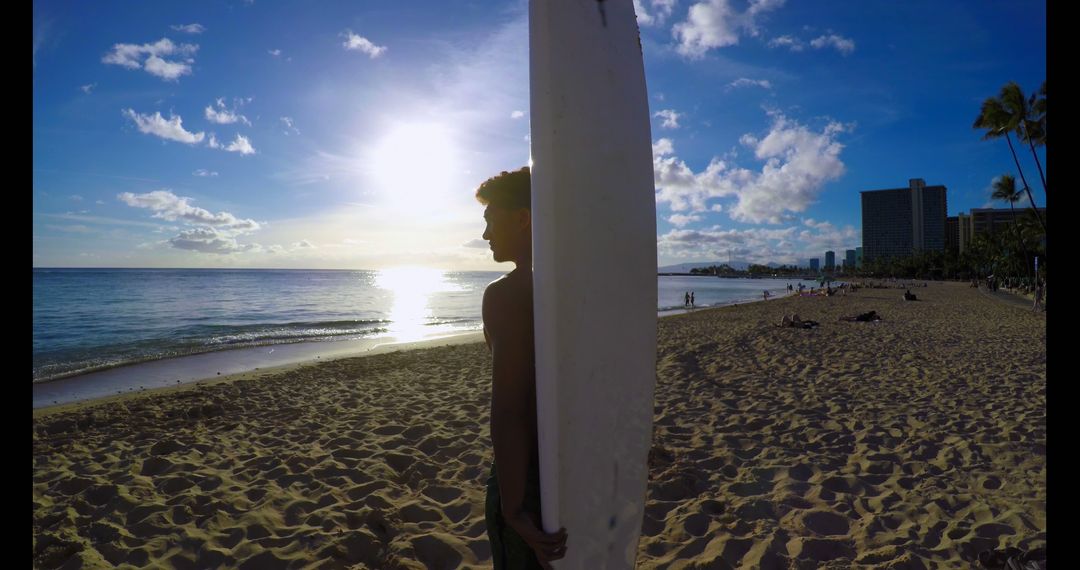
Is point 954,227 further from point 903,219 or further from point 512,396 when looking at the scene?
point 512,396

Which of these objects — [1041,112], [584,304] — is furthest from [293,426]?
[1041,112]

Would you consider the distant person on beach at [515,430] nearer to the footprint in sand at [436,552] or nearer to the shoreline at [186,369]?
the footprint in sand at [436,552]

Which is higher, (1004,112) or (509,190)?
(1004,112)

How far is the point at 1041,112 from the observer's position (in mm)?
17406

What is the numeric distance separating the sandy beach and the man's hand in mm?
1678

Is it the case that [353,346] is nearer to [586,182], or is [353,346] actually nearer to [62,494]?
[62,494]

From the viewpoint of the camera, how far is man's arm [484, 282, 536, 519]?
1144mm

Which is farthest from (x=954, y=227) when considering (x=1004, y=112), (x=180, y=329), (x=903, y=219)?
(x=180, y=329)

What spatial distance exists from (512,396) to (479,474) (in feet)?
9.38

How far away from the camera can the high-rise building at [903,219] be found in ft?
411

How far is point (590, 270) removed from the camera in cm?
118

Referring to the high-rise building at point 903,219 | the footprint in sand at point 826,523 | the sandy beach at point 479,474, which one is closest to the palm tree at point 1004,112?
the sandy beach at point 479,474

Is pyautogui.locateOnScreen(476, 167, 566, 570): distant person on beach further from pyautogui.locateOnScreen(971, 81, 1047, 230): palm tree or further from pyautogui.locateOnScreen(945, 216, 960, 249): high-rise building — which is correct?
pyautogui.locateOnScreen(945, 216, 960, 249): high-rise building

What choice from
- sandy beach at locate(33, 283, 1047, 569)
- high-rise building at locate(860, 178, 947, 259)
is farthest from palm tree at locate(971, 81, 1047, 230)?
high-rise building at locate(860, 178, 947, 259)
